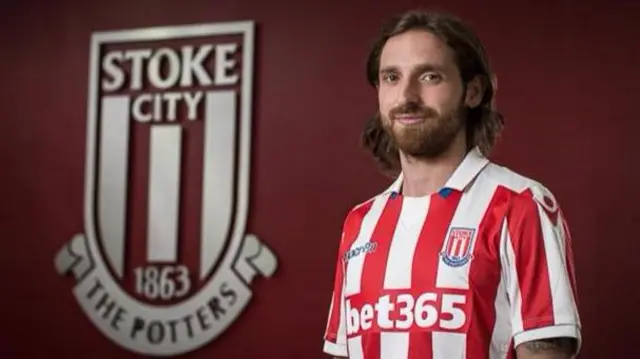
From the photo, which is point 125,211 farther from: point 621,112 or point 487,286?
point 487,286

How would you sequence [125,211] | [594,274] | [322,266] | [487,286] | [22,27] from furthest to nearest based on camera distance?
[22,27] < [125,211] < [322,266] < [594,274] < [487,286]

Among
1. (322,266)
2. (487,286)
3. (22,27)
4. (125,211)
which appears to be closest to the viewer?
(487,286)

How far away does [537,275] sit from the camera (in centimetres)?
116

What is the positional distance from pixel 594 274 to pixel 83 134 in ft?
5.05

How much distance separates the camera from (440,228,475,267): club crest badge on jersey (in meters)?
1.20

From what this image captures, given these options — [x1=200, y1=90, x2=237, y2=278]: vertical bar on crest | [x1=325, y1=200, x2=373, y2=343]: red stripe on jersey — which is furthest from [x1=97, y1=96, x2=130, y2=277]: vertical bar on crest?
[x1=325, y1=200, x2=373, y2=343]: red stripe on jersey

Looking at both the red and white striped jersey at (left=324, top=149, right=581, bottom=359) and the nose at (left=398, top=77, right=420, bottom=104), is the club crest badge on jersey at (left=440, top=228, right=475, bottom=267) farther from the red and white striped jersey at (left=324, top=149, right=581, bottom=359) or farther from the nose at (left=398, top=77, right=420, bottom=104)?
the nose at (left=398, top=77, right=420, bottom=104)

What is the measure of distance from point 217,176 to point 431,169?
144 cm

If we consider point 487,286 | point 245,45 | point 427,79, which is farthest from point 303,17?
point 487,286

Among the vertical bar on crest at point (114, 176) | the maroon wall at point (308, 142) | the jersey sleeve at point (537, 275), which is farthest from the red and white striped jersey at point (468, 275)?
the vertical bar on crest at point (114, 176)

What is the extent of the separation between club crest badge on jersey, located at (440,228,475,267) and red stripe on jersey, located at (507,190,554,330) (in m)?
0.06

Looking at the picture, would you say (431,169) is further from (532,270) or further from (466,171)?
(532,270)

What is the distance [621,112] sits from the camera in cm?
232

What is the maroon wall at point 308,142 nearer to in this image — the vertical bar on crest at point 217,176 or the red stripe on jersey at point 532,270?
the vertical bar on crest at point 217,176
